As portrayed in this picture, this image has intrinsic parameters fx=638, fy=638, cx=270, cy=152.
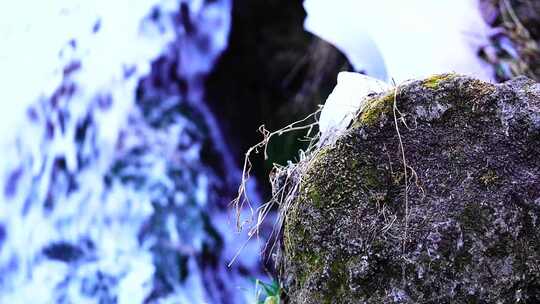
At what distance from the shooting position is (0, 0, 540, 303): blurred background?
3.11 metres

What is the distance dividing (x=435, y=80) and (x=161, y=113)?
248cm

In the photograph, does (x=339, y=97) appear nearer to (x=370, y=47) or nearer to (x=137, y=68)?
(x=370, y=47)

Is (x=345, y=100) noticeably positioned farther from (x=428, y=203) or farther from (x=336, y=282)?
(x=336, y=282)

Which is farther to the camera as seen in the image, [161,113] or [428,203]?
[161,113]

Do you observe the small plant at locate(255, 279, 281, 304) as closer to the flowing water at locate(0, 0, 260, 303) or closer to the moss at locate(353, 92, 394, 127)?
the moss at locate(353, 92, 394, 127)

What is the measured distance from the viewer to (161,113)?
13.1 ft

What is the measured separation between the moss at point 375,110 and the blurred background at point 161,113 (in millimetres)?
1032

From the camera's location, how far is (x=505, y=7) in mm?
3455

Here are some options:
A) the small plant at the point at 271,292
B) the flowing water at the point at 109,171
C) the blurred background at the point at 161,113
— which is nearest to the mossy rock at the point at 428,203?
the small plant at the point at 271,292

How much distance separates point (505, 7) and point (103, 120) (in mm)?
2371

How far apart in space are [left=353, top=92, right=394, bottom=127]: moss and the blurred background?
1032mm

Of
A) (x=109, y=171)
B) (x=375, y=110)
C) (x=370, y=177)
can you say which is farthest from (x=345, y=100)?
(x=109, y=171)

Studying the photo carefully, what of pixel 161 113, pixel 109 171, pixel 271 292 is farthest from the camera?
pixel 161 113

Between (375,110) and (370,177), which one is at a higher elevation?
(375,110)
